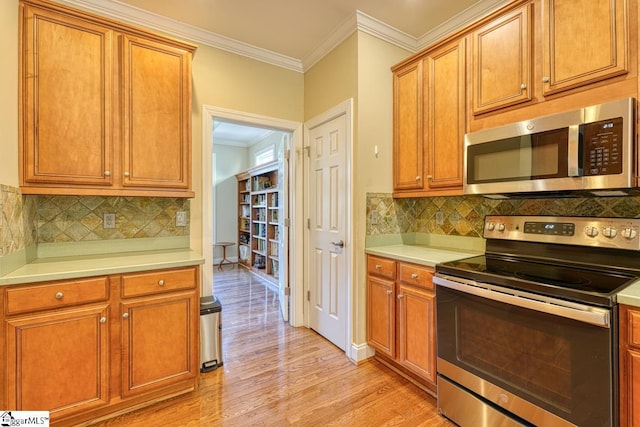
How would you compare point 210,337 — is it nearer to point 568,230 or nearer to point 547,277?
point 547,277

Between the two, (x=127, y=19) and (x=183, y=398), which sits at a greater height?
(x=127, y=19)

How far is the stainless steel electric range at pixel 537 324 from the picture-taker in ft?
3.99

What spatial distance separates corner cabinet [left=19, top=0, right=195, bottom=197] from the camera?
176cm

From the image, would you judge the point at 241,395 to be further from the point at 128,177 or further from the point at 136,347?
the point at 128,177

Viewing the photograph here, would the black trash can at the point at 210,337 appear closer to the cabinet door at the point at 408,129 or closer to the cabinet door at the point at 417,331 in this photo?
the cabinet door at the point at 417,331

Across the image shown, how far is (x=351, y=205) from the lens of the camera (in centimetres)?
245

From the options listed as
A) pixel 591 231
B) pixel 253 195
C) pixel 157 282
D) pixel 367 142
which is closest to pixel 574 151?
pixel 591 231

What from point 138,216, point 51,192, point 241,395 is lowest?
point 241,395

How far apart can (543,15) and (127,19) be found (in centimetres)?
281

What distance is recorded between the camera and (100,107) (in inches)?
76.0

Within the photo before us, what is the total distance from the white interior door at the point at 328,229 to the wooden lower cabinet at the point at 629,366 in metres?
1.66

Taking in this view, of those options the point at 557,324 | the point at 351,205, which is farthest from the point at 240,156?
the point at 557,324

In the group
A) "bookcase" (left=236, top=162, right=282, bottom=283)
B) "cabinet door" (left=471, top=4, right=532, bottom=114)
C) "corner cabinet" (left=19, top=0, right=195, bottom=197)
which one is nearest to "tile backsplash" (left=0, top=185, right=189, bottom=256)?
"corner cabinet" (left=19, top=0, right=195, bottom=197)

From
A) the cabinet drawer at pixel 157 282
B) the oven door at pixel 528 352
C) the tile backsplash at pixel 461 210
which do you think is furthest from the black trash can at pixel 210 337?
the oven door at pixel 528 352
